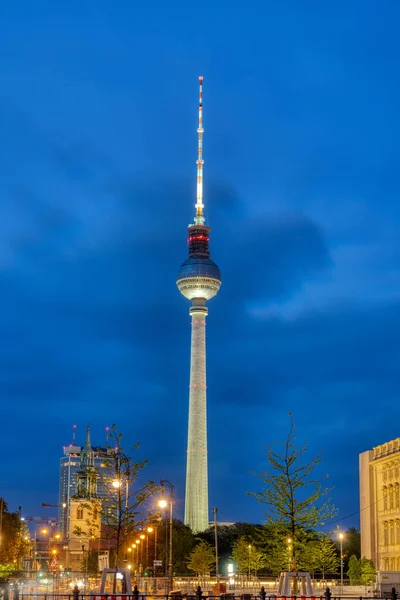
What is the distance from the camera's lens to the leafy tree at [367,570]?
9536 cm

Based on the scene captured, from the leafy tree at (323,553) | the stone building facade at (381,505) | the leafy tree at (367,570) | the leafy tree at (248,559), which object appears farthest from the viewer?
the leafy tree at (248,559)

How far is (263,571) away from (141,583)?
5420cm

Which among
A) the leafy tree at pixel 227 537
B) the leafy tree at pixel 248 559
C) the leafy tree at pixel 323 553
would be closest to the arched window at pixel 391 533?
the leafy tree at pixel 323 553

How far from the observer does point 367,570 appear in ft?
319

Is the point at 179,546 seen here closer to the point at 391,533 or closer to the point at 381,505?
the point at 381,505

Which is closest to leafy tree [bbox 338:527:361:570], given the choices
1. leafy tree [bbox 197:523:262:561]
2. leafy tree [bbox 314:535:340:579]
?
leafy tree [bbox 197:523:262:561]

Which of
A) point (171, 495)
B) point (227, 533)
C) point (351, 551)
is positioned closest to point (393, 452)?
point (171, 495)

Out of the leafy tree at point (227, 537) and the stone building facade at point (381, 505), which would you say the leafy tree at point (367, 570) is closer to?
the stone building facade at point (381, 505)

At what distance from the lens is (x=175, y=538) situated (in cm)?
17288

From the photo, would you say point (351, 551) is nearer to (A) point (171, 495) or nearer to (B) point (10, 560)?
(B) point (10, 560)

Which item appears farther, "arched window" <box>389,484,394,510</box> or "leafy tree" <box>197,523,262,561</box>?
"leafy tree" <box>197,523,262,561</box>

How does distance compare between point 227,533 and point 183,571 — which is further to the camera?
point 227,533

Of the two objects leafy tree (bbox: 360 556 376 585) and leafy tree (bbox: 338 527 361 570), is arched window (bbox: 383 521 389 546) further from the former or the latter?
leafy tree (bbox: 338 527 361 570)

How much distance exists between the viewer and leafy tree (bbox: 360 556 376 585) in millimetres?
95356
